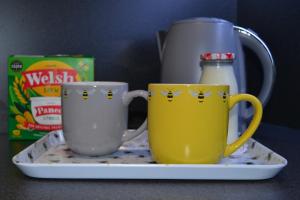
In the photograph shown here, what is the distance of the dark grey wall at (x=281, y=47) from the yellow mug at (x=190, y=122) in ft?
1.12

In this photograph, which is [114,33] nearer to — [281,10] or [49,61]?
[49,61]

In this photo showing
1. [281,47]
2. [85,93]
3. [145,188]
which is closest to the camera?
[145,188]

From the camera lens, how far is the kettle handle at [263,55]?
73cm

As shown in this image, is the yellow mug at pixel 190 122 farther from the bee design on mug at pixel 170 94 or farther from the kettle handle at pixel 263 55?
the kettle handle at pixel 263 55

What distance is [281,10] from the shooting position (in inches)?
31.0

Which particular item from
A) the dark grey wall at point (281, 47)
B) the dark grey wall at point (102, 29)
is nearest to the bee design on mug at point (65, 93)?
the dark grey wall at point (102, 29)

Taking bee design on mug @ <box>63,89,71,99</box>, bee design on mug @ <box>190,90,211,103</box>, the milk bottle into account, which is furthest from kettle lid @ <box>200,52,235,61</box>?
bee design on mug @ <box>63,89,71,99</box>

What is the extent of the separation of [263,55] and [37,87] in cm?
47

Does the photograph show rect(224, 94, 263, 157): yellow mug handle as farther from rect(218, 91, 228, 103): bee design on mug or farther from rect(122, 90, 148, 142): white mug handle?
rect(122, 90, 148, 142): white mug handle

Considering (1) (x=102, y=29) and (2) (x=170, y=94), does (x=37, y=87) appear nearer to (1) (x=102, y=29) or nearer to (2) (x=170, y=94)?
(1) (x=102, y=29)

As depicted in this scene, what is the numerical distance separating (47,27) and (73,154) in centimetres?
40

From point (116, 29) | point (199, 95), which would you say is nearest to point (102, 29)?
point (116, 29)

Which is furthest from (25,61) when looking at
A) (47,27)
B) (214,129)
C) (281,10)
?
(281,10)

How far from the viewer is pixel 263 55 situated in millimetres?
744
